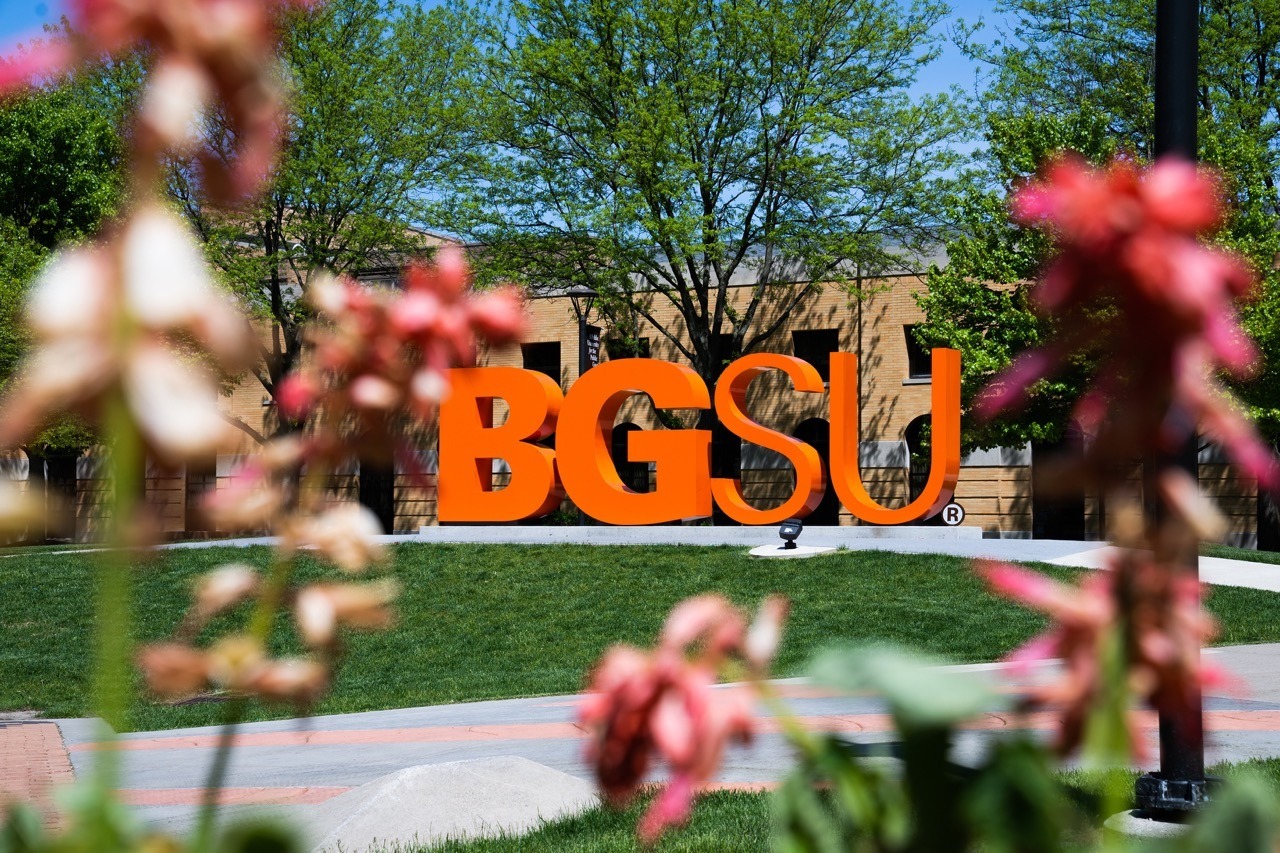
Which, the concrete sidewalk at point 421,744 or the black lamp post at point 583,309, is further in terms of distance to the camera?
the black lamp post at point 583,309

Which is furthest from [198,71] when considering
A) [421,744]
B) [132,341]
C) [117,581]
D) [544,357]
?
[544,357]

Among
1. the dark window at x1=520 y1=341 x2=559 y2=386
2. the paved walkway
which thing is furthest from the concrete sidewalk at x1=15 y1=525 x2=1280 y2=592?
the dark window at x1=520 y1=341 x2=559 y2=386

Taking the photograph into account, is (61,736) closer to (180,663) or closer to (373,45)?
(180,663)

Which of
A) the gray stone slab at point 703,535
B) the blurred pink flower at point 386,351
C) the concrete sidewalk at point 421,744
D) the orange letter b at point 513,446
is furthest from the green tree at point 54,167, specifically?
the blurred pink flower at point 386,351

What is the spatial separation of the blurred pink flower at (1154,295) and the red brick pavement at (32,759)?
8263 millimetres

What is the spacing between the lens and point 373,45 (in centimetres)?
3497

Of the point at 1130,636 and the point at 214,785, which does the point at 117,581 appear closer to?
the point at 214,785

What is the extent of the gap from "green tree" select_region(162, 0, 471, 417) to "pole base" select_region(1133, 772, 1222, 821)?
28879mm

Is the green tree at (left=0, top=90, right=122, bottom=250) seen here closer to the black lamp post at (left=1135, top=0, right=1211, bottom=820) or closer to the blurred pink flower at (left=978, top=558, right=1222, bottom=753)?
the black lamp post at (left=1135, top=0, right=1211, bottom=820)

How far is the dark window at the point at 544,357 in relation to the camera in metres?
39.4

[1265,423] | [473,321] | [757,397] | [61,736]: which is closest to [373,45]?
[757,397]

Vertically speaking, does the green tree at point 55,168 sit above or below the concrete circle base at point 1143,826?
above

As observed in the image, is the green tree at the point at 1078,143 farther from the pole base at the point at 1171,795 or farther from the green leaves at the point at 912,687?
the green leaves at the point at 912,687

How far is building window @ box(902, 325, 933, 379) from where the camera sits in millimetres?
34938
